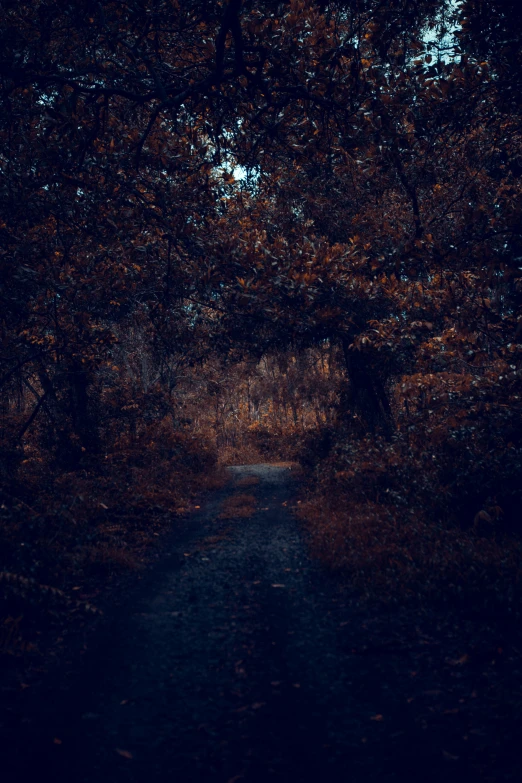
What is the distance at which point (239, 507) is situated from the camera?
14.1 meters

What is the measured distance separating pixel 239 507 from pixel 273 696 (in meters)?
9.39

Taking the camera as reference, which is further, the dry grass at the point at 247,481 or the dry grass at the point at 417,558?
the dry grass at the point at 247,481

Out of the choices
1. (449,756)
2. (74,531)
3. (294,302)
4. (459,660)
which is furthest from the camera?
(294,302)

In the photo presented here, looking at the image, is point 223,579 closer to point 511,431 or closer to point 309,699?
point 309,699

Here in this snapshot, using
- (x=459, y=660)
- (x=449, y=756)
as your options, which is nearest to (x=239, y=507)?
(x=459, y=660)

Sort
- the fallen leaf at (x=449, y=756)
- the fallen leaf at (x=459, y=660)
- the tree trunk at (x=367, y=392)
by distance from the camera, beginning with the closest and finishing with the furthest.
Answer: the fallen leaf at (x=449, y=756), the fallen leaf at (x=459, y=660), the tree trunk at (x=367, y=392)

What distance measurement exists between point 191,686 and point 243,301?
731 cm

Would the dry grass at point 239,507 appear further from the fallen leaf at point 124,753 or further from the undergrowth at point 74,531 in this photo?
the fallen leaf at point 124,753

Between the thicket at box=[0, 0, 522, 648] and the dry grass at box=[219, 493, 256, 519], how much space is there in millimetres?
1457

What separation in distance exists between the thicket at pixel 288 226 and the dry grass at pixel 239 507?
146 centimetres

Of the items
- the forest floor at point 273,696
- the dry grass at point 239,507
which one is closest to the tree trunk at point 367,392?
the dry grass at point 239,507

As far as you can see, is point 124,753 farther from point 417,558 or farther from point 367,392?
point 367,392

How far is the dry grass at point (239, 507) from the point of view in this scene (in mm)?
13023

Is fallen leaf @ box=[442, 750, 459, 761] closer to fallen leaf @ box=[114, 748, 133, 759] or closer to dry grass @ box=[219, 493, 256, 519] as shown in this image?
fallen leaf @ box=[114, 748, 133, 759]
